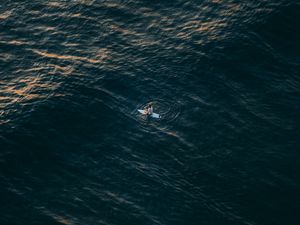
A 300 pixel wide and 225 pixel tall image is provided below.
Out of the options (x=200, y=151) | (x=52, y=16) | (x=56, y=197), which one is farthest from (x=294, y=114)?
(x=52, y=16)

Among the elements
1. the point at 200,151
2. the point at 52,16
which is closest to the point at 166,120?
the point at 200,151

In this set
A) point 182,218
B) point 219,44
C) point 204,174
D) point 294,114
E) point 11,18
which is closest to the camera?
point 182,218

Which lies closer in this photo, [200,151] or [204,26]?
[200,151]

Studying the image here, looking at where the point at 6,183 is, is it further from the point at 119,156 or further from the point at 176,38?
the point at 176,38

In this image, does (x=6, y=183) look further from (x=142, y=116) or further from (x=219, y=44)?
(x=219, y=44)

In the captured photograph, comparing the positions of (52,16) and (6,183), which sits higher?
(52,16)

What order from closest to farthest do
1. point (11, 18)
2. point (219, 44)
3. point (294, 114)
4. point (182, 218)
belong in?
point (182, 218), point (294, 114), point (219, 44), point (11, 18)

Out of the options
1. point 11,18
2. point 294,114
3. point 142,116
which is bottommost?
point 142,116
